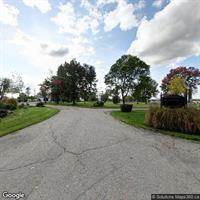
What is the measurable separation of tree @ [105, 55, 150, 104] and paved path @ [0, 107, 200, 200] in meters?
24.0

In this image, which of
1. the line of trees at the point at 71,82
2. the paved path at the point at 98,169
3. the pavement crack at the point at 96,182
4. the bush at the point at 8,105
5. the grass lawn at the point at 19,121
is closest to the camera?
the pavement crack at the point at 96,182

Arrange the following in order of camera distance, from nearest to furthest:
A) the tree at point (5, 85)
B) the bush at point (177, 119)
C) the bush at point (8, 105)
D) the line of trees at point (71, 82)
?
the bush at point (177, 119) → the bush at point (8, 105) → the line of trees at point (71, 82) → the tree at point (5, 85)

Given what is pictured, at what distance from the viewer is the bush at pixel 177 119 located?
9747mm

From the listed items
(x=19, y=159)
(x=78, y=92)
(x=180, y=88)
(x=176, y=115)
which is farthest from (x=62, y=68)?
(x=19, y=159)

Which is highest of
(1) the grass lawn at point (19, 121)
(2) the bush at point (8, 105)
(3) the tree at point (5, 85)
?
(3) the tree at point (5, 85)

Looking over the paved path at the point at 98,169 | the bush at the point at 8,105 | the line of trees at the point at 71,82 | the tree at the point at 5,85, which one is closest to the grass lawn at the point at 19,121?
the paved path at the point at 98,169

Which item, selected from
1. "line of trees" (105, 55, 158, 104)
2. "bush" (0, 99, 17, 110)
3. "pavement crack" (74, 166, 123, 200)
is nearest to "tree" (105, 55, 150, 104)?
"line of trees" (105, 55, 158, 104)

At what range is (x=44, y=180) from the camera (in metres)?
4.04

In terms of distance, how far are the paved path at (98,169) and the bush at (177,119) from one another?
8.05 feet

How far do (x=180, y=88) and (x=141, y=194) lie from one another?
4344 cm

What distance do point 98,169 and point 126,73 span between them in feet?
88.6

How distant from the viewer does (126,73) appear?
101 feet

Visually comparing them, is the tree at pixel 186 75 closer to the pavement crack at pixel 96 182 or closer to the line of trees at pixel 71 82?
the line of trees at pixel 71 82

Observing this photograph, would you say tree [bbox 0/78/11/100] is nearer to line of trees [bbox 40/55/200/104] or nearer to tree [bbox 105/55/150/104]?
line of trees [bbox 40/55/200/104]
